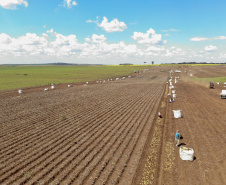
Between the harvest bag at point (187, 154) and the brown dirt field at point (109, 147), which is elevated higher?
the harvest bag at point (187, 154)

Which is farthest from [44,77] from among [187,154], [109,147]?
[187,154]

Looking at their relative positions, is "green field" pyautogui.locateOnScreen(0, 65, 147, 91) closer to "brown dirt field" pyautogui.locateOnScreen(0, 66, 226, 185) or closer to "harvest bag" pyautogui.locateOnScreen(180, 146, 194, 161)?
"brown dirt field" pyautogui.locateOnScreen(0, 66, 226, 185)

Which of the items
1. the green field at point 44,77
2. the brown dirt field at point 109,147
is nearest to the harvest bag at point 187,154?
the brown dirt field at point 109,147

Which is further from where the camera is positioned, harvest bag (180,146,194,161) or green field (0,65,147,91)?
green field (0,65,147,91)

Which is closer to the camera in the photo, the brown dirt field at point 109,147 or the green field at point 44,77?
the brown dirt field at point 109,147

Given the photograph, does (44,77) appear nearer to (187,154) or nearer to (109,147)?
(109,147)

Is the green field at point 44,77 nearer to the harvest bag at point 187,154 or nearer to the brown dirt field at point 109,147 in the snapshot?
the brown dirt field at point 109,147

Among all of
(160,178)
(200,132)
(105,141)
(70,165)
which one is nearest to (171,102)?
(200,132)

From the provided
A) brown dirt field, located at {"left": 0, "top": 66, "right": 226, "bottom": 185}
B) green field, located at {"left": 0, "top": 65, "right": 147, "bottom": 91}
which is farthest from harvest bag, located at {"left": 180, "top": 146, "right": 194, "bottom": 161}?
green field, located at {"left": 0, "top": 65, "right": 147, "bottom": 91}

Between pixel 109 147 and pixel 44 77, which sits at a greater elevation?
pixel 44 77

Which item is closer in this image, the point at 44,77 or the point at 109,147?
the point at 109,147

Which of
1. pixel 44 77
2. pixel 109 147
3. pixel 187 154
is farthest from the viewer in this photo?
pixel 44 77

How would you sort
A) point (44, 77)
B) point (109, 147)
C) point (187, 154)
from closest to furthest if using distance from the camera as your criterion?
point (187, 154) → point (109, 147) → point (44, 77)
